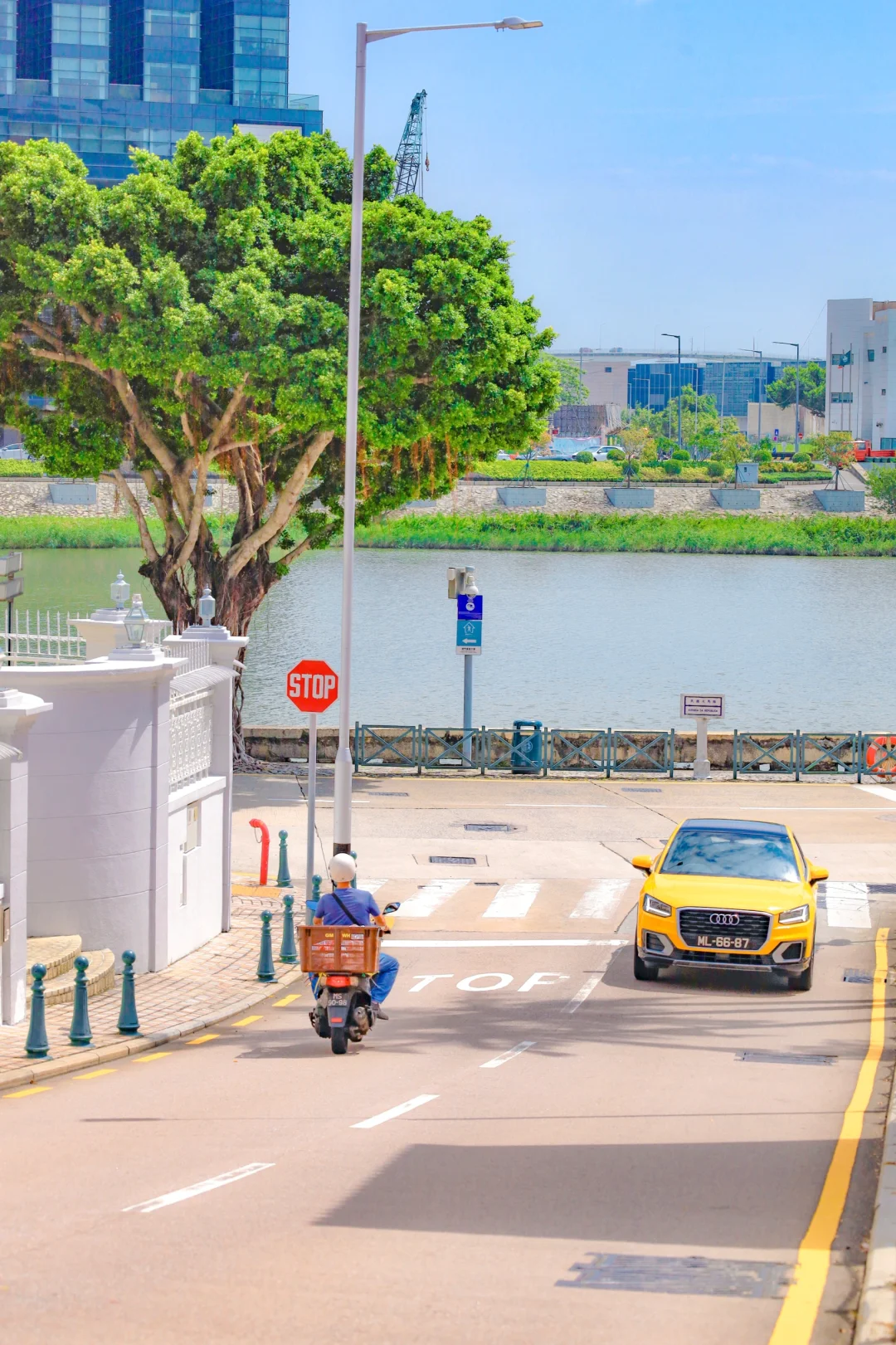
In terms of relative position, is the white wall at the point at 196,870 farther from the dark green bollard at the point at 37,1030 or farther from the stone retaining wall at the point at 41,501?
the stone retaining wall at the point at 41,501

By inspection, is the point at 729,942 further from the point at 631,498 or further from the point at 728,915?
the point at 631,498

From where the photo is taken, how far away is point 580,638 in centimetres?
6838

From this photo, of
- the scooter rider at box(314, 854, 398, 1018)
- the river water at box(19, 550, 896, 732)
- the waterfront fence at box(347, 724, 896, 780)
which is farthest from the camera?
the river water at box(19, 550, 896, 732)

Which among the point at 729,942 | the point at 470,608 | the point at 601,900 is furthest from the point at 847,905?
the point at 470,608

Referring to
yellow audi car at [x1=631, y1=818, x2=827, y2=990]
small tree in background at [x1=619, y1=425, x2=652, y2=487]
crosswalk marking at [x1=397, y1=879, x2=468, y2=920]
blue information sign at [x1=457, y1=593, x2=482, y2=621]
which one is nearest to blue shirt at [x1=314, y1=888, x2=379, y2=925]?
yellow audi car at [x1=631, y1=818, x2=827, y2=990]

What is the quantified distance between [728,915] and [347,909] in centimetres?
501

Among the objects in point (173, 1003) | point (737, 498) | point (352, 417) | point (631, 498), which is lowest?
point (173, 1003)

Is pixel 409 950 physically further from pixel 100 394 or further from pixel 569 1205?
pixel 100 394

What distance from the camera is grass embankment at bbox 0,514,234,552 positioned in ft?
347

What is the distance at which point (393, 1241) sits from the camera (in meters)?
8.17

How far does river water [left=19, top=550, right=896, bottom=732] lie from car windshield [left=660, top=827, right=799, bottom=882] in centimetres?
2263

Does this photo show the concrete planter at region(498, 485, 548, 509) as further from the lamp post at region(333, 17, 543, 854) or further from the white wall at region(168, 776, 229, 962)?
the white wall at region(168, 776, 229, 962)

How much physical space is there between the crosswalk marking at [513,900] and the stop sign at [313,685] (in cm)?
379

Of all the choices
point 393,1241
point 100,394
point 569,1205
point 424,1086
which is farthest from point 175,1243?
point 100,394
